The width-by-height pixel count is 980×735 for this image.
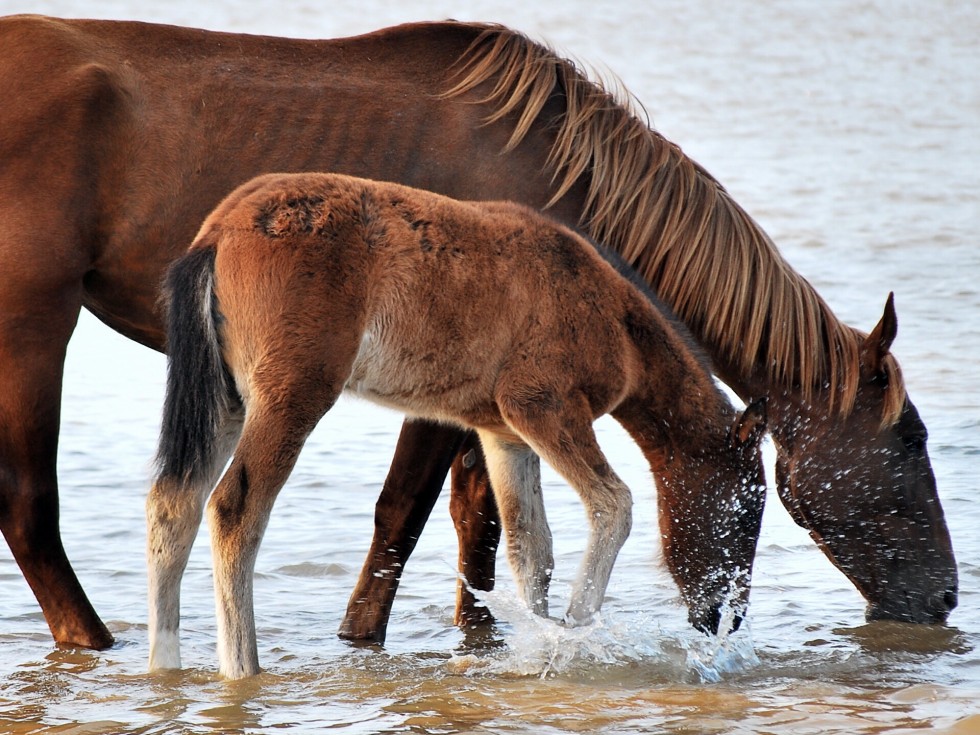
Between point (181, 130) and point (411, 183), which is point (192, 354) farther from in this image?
point (411, 183)

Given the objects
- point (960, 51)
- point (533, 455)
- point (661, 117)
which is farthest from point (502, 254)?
point (960, 51)

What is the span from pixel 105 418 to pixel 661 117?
9.46 m

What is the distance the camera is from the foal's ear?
4926 millimetres

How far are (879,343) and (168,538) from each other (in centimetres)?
251

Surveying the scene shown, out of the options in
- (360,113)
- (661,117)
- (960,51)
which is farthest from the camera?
(960,51)

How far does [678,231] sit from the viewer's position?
5.55m

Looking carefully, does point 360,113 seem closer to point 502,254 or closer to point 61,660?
point 502,254

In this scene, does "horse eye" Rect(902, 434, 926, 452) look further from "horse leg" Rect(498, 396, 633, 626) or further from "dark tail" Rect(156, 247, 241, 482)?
"dark tail" Rect(156, 247, 241, 482)

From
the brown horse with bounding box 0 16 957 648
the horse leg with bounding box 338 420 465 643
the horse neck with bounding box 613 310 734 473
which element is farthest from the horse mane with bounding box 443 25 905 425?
the horse leg with bounding box 338 420 465 643

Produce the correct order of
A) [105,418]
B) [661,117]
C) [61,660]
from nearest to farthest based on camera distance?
[61,660] < [105,418] < [661,117]

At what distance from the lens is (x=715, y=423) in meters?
Answer: 5.01

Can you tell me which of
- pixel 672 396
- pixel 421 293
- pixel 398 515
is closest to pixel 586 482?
pixel 672 396

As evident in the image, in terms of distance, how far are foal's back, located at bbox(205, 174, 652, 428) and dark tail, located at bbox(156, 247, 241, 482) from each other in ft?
0.19

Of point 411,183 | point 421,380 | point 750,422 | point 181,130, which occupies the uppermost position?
point 181,130
